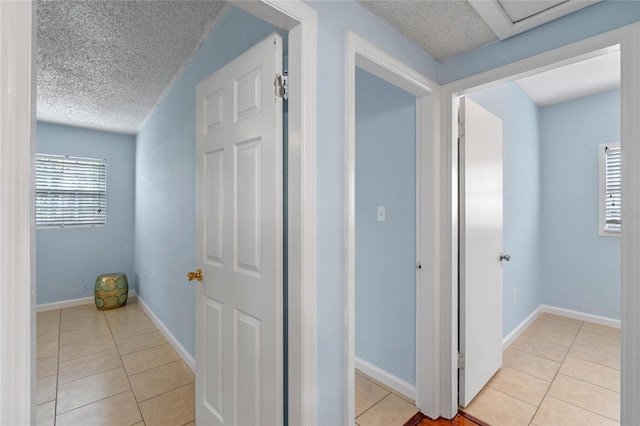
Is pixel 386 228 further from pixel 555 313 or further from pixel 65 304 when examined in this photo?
pixel 65 304

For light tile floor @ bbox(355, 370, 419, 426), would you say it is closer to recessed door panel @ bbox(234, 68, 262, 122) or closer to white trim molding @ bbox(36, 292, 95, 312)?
recessed door panel @ bbox(234, 68, 262, 122)

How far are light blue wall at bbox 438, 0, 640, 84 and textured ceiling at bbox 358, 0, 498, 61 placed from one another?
7cm

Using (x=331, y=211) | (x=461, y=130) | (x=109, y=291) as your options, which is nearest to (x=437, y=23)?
(x=461, y=130)

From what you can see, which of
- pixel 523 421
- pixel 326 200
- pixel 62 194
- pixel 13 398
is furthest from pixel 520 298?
pixel 62 194

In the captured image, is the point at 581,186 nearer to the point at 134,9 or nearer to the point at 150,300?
the point at 134,9

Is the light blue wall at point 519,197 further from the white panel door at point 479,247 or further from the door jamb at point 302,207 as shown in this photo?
the door jamb at point 302,207

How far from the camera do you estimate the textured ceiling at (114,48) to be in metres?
1.83

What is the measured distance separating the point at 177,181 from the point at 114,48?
1.12 meters

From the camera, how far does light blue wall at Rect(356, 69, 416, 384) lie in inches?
81.4

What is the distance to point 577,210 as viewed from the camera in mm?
3564

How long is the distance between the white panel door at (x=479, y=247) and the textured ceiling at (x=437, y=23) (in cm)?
40

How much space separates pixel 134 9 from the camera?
1.81m

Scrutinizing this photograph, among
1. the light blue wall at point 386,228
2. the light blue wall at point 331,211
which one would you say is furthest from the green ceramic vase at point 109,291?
the light blue wall at point 331,211

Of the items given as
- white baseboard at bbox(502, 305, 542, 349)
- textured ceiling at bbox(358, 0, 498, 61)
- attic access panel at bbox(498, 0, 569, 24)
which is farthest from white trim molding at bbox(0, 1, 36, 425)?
white baseboard at bbox(502, 305, 542, 349)
